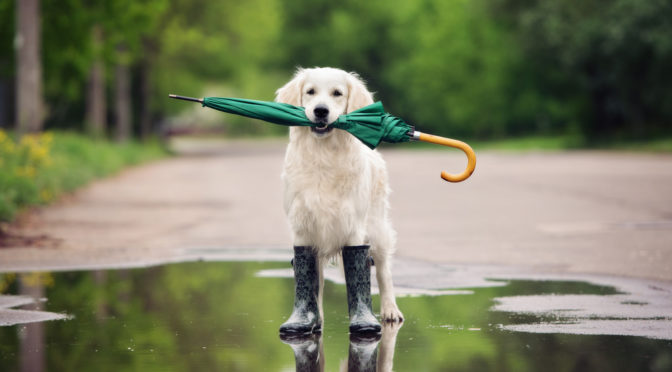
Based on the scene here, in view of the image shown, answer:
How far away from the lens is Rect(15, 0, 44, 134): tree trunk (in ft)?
78.1

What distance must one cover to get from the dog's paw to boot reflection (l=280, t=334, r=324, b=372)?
26.5 inches

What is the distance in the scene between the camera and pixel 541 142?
5812cm

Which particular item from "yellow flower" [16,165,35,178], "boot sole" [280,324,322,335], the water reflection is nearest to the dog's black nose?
"boot sole" [280,324,322,335]

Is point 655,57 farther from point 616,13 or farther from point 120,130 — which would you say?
point 120,130

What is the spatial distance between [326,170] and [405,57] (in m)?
73.2

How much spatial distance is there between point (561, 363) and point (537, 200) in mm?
14032

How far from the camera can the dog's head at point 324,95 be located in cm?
700

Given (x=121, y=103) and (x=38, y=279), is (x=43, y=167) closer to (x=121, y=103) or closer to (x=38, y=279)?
(x=38, y=279)

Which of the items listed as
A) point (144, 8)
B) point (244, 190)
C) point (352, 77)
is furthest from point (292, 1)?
point (352, 77)

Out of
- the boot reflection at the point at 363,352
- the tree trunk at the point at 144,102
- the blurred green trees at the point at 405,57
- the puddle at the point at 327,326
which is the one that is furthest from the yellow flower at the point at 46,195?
the tree trunk at the point at 144,102

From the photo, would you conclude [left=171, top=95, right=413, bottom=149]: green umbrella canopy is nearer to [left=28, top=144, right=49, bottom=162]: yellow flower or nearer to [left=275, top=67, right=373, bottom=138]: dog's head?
[left=275, top=67, right=373, bottom=138]: dog's head

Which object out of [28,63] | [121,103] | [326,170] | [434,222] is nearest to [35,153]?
[28,63]

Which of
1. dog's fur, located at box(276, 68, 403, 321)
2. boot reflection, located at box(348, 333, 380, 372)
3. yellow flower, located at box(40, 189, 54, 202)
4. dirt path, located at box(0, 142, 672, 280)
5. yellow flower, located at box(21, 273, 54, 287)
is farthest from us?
yellow flower, located at box(40, 189, 54, 202)

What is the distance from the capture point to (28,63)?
2411 centimetres
